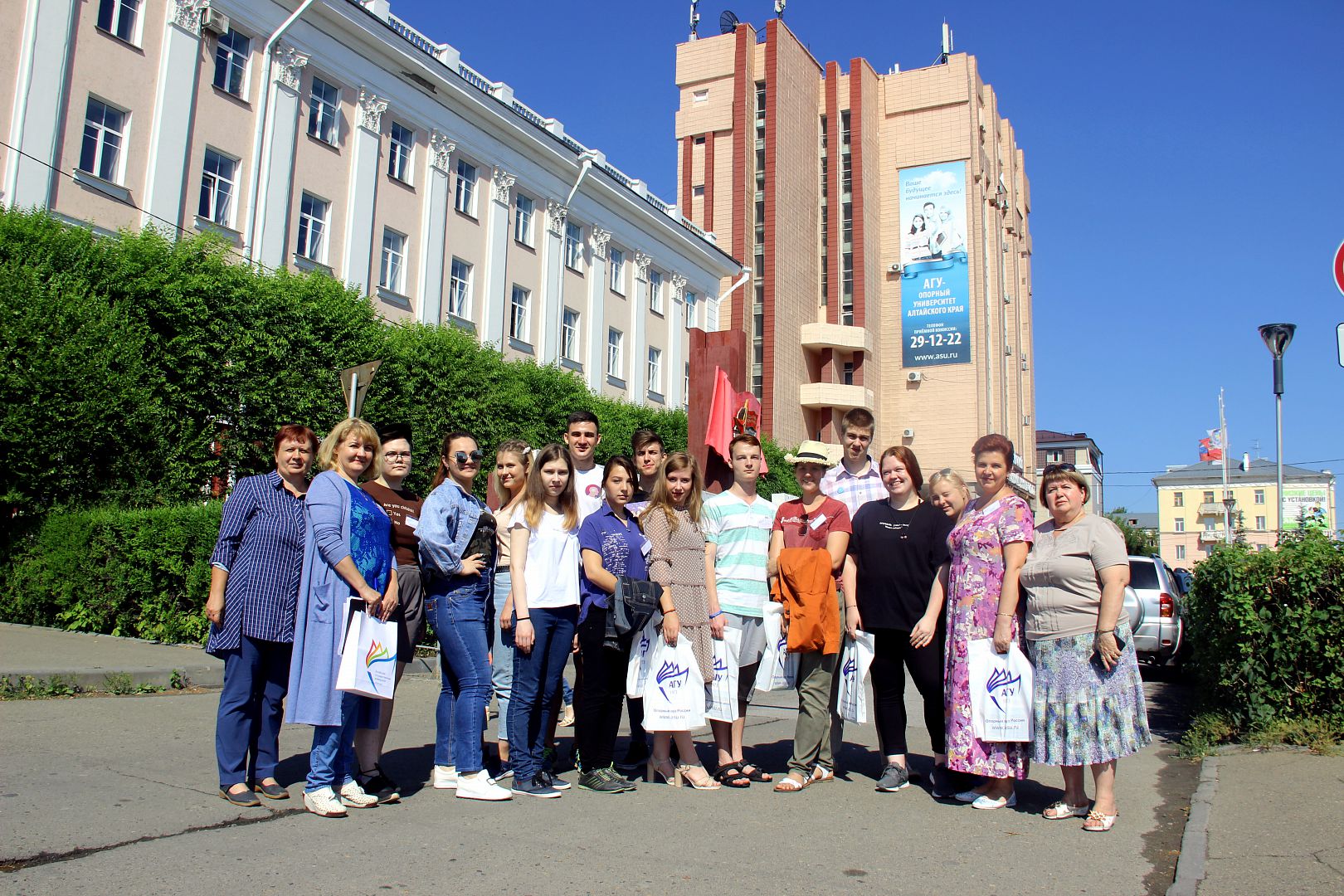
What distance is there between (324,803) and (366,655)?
71 cm

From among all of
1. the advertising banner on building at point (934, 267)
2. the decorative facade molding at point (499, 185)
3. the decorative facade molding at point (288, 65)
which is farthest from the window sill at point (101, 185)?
the advertising banner on building at point (934, 267)

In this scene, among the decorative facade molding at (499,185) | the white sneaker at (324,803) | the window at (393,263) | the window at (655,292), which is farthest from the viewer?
the window at (655,292)

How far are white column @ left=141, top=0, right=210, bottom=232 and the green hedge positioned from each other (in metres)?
9.79

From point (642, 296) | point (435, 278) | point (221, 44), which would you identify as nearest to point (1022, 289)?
point (642, 296)

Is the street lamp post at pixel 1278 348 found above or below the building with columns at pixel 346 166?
below

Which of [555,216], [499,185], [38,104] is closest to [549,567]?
[38,104]

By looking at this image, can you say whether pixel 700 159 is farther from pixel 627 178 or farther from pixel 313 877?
pixel 313 877

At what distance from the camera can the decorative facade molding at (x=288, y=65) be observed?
2331 cm

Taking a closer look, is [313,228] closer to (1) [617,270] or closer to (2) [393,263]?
(2) [393,263]

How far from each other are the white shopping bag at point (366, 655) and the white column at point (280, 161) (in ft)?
64.8

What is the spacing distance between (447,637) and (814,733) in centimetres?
221

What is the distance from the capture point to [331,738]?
4.90 metres

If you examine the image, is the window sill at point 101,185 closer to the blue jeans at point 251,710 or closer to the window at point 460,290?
the window at point 460,290

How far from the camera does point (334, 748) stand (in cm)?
489
